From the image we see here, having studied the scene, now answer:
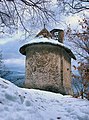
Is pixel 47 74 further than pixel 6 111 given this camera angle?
Yes

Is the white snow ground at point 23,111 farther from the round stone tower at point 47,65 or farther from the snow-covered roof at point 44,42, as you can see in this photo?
the snow-covered roof at point 44,42

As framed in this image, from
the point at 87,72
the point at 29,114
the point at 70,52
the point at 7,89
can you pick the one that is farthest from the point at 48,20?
the point at 70,52

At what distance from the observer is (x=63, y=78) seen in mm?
21578

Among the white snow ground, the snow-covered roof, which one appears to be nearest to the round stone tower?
the snow-covered roof

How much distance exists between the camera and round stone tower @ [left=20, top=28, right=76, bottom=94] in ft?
68.9

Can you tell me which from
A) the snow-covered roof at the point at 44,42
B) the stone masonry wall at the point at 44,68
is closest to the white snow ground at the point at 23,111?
the stone masonry wall at the point at 44,68

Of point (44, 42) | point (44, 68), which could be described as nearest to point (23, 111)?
point (44, 68)

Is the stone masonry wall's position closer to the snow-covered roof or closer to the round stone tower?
the round stone tower

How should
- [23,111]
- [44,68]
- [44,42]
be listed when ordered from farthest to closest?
[44,42]
[44,68]
[23,111]

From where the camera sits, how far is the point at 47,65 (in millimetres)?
21391

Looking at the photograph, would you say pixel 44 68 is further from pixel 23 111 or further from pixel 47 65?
pixel 23 111

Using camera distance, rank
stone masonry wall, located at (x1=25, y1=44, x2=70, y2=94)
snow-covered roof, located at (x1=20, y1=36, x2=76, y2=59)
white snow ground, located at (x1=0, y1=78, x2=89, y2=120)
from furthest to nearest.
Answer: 1. snow-covered roof, located at (x1=20, y1=36, x2=76, y2=59)
2. stone masonry wall, located at (x1=25, y1=44, x2=70, y2=94)
3. white snow ground, located at (x1=0, y1=78, x2=89, y2=120)

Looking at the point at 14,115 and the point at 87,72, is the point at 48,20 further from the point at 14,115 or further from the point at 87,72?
the point at 87,72

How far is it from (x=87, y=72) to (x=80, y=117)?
5.97 metres
